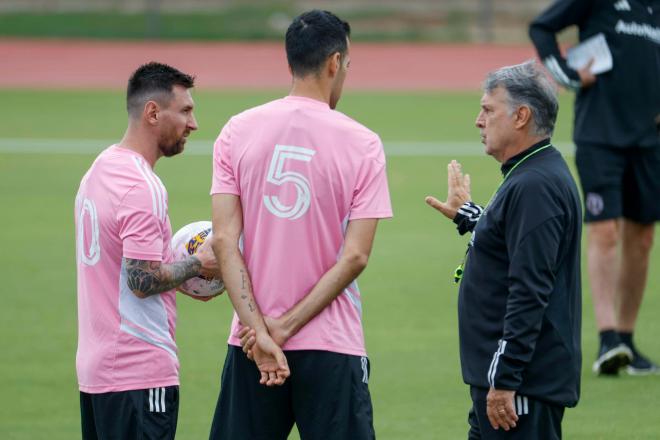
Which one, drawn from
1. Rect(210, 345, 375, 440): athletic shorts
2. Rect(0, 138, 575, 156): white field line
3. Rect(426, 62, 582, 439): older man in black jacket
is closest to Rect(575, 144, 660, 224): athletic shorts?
Rect(426, 62, 582, 439): older man in black jacket

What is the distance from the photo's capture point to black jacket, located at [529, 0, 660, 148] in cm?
855

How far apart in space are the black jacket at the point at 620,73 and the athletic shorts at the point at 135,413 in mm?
4554

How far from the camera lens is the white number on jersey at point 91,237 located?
16.8 ft

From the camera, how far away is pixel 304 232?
4902 mm

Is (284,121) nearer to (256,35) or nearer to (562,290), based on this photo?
(562,290)

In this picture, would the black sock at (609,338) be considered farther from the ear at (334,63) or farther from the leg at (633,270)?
the ear at (334,63)

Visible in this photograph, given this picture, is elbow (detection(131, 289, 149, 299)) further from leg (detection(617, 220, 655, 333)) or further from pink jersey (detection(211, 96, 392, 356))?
leg (detection(617, 220, 655, 333))

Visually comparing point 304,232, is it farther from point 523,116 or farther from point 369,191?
point 523,116

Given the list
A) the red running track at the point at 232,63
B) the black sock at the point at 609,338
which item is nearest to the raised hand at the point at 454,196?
the black sock at the point at 609,338

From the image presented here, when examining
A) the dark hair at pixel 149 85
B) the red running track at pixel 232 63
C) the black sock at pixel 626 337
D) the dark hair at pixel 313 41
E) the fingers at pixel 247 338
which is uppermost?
the red running track at pixel 232 63

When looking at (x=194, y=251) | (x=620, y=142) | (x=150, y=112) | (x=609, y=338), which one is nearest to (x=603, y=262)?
(x=609, y=338)

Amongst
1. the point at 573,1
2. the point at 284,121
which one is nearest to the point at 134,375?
the point at 284,121

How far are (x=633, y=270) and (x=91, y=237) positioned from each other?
4.81 meters

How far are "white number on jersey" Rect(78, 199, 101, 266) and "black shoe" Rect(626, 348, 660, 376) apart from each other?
4.62 m
